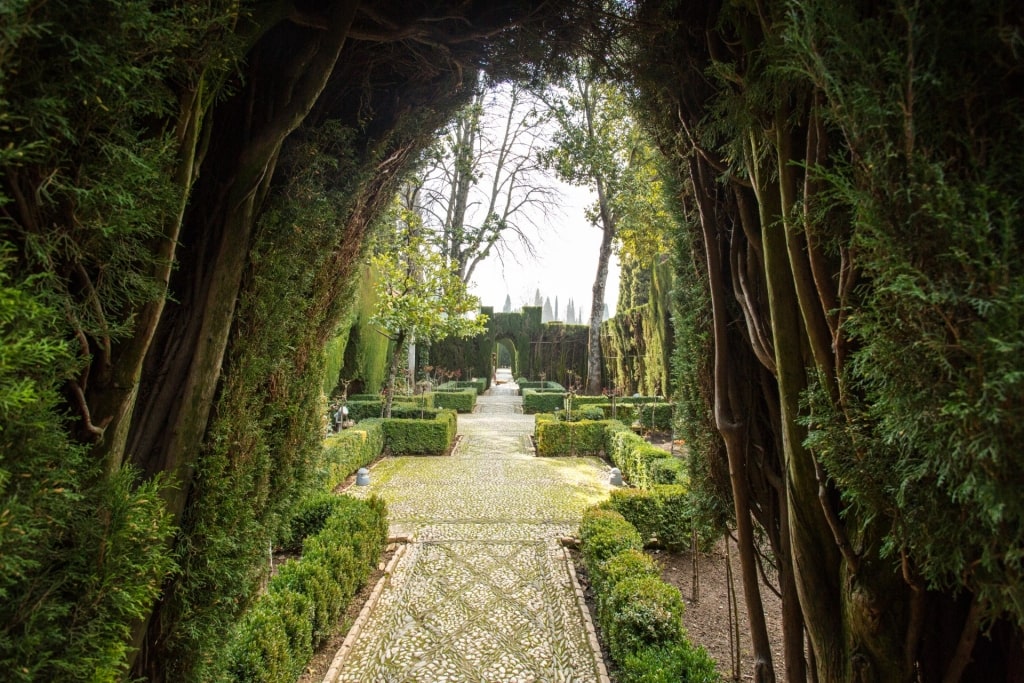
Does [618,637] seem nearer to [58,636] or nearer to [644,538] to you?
[644,538]

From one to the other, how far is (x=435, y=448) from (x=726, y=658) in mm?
7916

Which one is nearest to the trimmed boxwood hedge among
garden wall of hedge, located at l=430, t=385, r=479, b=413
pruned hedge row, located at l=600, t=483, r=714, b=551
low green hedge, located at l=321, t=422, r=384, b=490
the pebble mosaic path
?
low green hedge, located at l=321, t=422, r=384, b=490

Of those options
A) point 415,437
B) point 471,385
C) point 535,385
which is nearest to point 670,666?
point 415,437

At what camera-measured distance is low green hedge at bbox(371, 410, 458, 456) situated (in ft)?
34.9

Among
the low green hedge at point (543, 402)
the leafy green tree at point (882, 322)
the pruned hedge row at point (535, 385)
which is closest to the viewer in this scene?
the leafy green tree at point (882, 322)

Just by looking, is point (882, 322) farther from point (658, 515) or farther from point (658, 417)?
point (658, 417)

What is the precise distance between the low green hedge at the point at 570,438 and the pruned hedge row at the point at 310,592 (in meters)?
5.74

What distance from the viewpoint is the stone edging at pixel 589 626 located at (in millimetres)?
3329

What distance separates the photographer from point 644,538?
18.5ft

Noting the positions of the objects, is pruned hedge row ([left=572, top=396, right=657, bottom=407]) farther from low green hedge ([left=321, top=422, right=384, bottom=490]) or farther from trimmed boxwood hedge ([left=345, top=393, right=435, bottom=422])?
low green hedge ([left=321, top=422, right=384, bottom=490])

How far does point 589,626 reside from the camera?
3879 mm

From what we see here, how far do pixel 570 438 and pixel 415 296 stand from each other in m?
5.03

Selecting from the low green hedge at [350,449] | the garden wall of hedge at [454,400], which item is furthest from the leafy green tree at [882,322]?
the garden wall of hedge at [454,400]

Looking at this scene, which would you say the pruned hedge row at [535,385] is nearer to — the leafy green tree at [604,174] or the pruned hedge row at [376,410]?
the leafy green tree at [604,174]
